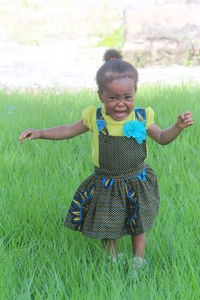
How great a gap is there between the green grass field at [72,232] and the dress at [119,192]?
0.13 m

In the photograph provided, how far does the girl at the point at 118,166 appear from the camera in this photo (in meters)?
1.86

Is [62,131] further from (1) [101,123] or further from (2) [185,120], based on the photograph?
(2) [185,120]

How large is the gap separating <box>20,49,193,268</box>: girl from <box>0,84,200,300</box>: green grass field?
0.13 metres

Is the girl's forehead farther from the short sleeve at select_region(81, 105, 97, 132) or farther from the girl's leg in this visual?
the girl's leg

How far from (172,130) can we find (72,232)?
2.17ft

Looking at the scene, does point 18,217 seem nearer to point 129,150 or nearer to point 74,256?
point 74,256

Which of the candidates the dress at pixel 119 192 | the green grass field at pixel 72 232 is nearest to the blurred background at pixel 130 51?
the green grass field at pixel 72 232

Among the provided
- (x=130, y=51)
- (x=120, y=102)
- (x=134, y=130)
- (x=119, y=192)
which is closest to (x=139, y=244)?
(x=119, y=192)

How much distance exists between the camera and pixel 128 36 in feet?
24.5

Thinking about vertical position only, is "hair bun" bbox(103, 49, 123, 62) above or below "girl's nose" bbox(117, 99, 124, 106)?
above

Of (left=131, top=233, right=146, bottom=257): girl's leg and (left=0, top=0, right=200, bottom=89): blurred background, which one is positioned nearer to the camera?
(left=131, top=233, right=146, bottom=257): girl's leg

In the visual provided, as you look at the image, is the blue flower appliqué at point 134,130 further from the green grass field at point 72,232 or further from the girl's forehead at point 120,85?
the green grass field at point 72,232

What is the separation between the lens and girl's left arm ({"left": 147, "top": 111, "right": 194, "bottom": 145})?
1881 mm

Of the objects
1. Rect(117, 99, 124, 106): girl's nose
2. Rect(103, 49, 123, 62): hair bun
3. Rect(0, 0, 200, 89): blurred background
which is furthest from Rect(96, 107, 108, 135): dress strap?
Rect(0, 0, 200, 89): blurred background
